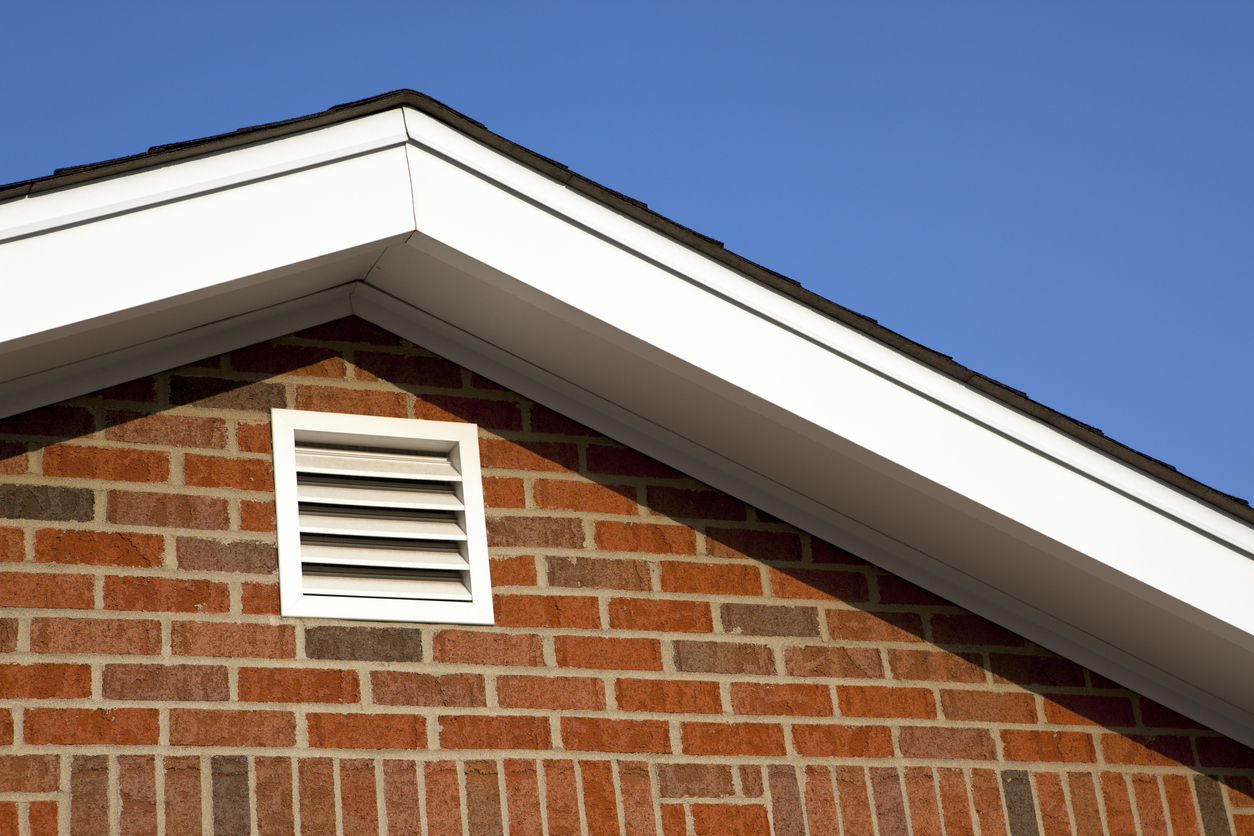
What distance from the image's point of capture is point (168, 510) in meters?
3.52

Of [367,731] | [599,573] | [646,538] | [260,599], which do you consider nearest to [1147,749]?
[646,538]

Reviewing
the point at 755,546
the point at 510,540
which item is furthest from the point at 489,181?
the point at 755,546

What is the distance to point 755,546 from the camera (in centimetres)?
412

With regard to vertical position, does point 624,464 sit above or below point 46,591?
above

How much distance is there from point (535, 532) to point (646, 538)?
340 millimetres

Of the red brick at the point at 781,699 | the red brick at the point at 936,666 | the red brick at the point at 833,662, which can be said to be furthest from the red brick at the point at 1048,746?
the red brick at the point at 781,699

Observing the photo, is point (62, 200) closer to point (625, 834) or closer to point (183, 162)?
point (183, 162)

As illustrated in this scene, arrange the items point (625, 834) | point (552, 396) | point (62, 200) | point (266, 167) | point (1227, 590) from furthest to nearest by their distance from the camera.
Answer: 1. point (552, 396)
2. point (1227, 590)
3. point (625, 834)
4. point (266, 167)
5. point (62, 200)

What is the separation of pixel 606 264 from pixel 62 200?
132cm

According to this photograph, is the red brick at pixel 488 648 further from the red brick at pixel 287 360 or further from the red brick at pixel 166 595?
the red brick at pixel 287 360

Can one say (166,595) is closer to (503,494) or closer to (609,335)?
(503,494)

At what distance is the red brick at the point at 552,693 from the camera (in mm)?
3631

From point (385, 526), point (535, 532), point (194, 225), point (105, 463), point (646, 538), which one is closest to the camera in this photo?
point (194, 225)

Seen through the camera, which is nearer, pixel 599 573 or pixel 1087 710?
pixel 599 573
